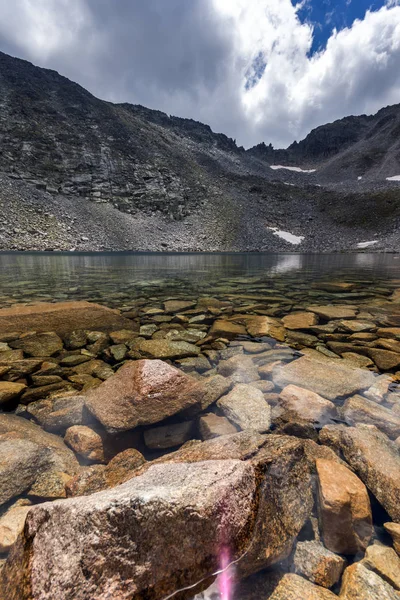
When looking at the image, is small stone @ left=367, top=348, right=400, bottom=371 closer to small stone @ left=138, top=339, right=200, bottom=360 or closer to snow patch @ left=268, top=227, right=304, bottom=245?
small stone @ left=138, top=339, right=200, bottom=360

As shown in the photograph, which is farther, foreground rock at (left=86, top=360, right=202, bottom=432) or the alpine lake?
foreground rock at (left=86, top=360, right=202, bottom=432)

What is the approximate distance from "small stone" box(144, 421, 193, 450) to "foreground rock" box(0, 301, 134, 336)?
3.47 m

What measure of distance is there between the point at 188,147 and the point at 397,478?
101359mm

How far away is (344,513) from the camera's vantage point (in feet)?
6.06

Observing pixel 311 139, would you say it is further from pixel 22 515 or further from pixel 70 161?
pixel 22 515

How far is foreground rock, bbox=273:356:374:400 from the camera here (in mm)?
3500

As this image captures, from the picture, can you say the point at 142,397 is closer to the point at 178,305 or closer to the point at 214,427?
the point at 214,427

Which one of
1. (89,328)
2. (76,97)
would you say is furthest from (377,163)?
(89,328)

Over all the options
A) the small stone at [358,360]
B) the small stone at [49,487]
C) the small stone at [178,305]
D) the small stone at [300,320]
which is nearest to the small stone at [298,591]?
the small stone at [49,487]

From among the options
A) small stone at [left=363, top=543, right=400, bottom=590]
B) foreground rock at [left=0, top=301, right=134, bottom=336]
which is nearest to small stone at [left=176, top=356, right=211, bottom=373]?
foreground rock at [left=0, top=301, right=134, bottom=336]

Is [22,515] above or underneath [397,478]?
underneath

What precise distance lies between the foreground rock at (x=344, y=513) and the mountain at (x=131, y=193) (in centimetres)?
5259

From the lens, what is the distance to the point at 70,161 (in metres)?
62.1

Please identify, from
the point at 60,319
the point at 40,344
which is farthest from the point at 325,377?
the point at 60,319
